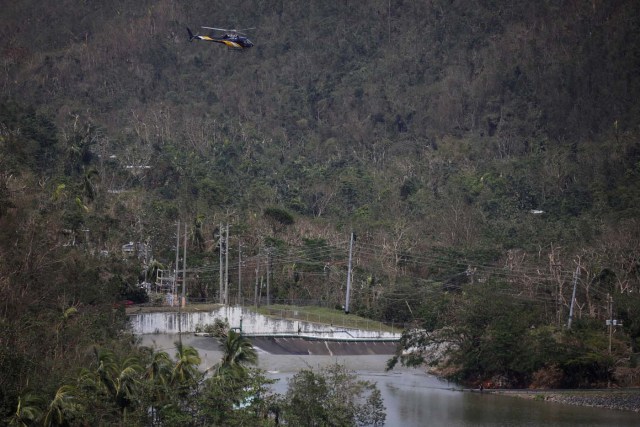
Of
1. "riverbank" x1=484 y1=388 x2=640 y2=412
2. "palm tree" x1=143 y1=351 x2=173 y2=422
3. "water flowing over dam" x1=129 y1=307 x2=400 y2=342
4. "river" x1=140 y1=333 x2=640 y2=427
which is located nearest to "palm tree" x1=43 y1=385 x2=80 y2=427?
"palm tree" x1=143 y1=351 x2=173 y2=422

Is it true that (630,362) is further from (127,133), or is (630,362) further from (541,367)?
(127,133)

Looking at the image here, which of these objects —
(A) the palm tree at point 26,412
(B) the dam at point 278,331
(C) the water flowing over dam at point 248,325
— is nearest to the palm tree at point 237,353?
(A) the palm tree at point 26,412

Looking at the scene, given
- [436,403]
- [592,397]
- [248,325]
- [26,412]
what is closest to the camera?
[26,412]

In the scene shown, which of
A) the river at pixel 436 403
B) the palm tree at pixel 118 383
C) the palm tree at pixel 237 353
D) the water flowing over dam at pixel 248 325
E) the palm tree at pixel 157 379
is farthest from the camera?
the water flowing over dam at pixel 248 325

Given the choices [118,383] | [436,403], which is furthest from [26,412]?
[436,403]

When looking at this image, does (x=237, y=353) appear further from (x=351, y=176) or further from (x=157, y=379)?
(x=351, y=176)

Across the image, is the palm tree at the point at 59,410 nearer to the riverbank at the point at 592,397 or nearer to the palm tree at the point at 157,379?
the palm tree at the point at 157,379

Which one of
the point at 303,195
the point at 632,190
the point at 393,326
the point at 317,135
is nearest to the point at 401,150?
the point at 317,135

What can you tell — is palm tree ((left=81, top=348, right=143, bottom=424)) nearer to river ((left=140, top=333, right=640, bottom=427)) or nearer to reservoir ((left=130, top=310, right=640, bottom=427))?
river ((left=140, top=333, right=640, bottom=427))
